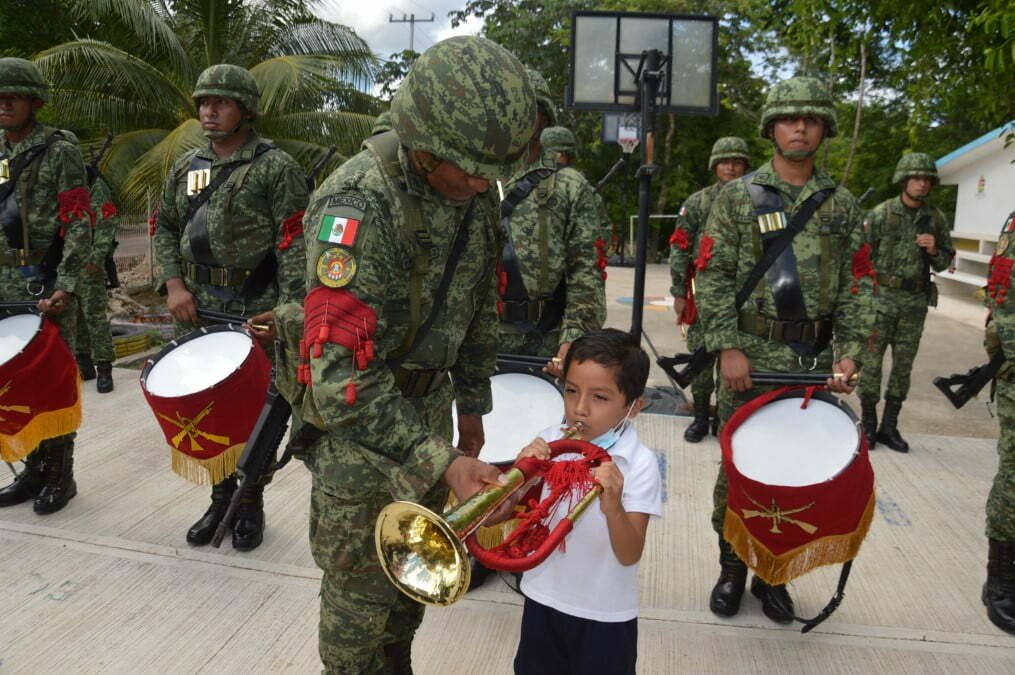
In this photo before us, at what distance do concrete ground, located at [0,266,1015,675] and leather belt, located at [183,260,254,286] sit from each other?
126 centimetres

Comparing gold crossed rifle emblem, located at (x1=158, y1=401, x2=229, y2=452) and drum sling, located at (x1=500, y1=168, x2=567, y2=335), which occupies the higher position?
drum sling, located at (x1=500, y1=168, x2=567, y2=335)

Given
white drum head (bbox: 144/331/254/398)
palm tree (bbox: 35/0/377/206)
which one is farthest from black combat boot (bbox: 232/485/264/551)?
palm tree (bbox: 35/0/377/206)

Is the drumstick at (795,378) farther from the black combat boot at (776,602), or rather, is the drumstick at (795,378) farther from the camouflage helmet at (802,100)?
the camouflage helmet at (802,100)

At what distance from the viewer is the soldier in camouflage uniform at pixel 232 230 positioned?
3623 mm

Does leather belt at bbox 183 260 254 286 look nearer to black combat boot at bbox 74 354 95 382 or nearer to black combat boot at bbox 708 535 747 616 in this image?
black combat boot at bbox 708 535 747 616

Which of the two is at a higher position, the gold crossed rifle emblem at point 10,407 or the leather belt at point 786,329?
the leather belt at point 786,329

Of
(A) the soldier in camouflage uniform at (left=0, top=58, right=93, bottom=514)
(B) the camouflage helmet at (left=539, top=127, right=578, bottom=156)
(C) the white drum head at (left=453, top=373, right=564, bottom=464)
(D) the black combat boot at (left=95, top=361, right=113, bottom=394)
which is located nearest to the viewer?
(C) the white drum head at (left=453, top=373, right=564, bottom=464)

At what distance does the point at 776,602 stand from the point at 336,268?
247 centimetres

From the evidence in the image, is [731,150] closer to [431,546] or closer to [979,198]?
[431,546]

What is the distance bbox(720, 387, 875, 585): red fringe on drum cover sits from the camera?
246cm

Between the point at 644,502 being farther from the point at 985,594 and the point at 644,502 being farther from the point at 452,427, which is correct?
the point at 985,594

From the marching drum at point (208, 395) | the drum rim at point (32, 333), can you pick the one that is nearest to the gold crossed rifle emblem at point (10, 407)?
the drum rim at point (32, 333)

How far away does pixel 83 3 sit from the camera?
33.0ft

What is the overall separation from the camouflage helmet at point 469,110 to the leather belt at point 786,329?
5.65 feet
